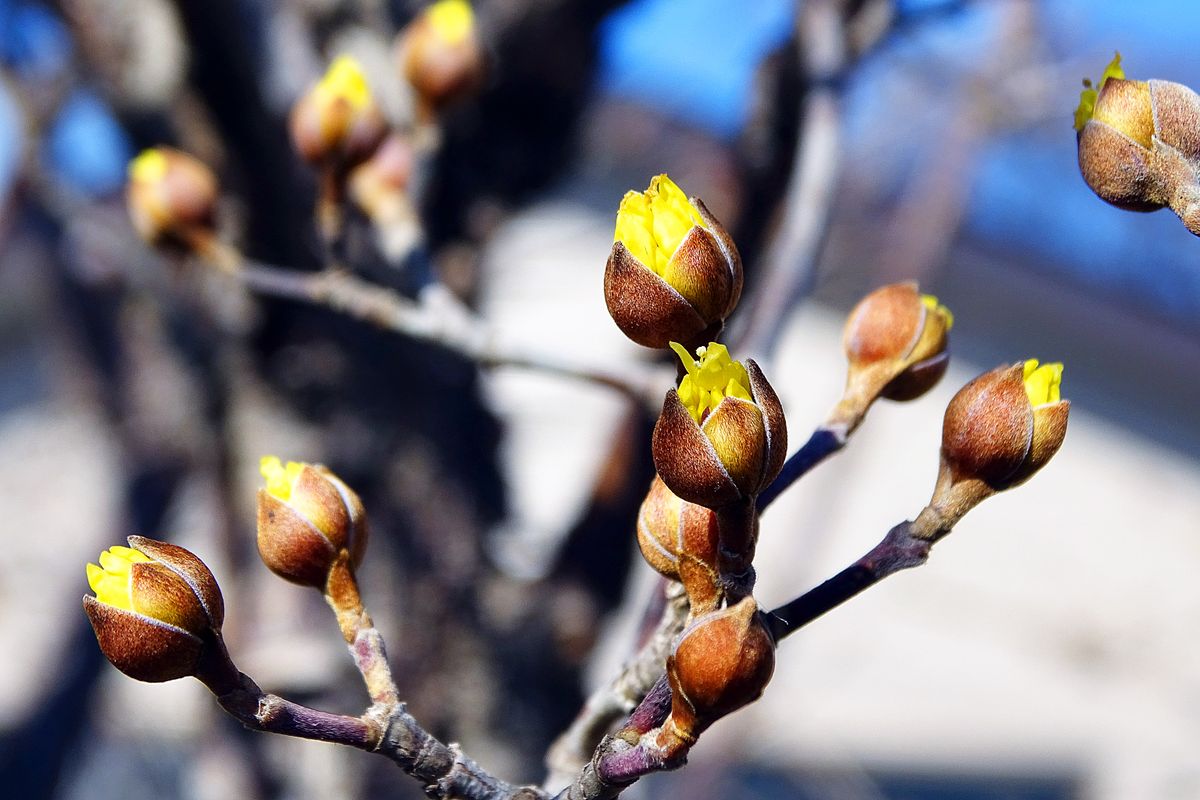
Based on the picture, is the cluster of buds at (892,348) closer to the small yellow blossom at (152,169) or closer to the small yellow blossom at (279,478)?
Result: the small yellow blossom at (279,478)

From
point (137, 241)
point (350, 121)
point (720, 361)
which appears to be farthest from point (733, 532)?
point (137, 241)

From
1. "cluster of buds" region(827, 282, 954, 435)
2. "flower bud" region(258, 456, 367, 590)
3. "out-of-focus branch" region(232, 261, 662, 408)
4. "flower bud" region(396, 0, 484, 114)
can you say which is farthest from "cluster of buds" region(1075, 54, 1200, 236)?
"flower bud" region(396, 0, 484, 114)

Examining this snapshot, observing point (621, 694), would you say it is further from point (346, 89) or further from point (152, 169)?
point (152, 169)

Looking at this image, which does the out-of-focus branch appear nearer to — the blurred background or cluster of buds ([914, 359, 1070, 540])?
the blurred background

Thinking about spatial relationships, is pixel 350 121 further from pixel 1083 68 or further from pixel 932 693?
pixel 932 693

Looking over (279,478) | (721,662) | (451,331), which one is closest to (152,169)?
(451,331)
